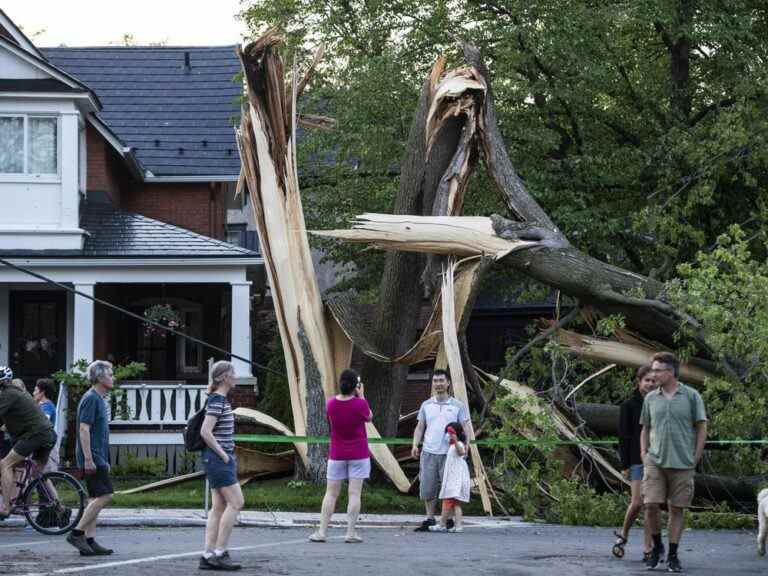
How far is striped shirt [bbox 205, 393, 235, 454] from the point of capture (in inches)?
408

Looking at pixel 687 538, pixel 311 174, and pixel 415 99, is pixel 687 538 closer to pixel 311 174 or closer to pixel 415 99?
pixel 415 99

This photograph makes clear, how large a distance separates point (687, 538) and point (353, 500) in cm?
369

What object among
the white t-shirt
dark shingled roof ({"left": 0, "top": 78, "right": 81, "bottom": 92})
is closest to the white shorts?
the white t-shirt

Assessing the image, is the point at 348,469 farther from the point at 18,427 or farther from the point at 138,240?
the point at 138,240

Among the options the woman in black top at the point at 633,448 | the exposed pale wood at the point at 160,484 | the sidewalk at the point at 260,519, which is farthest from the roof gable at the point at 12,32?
the woman in black top at the point at 633,448

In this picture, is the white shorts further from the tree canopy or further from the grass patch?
the tree canopy

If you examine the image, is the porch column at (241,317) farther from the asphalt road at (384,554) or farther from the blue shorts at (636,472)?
the blue shorts at (636,472)

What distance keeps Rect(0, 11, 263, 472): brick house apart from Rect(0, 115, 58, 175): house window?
0.02m

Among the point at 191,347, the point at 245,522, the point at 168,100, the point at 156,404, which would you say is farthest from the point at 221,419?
the point at 168,100

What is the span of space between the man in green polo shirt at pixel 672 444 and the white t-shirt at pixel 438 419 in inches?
164

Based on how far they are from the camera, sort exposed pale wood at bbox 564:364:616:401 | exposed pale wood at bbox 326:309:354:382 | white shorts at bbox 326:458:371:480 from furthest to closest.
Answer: exposed pale wood at bbox 326:309:354:382
exposed pale wood at bbox 564:364:616:401
white shorts at bbox 326:458:371:480

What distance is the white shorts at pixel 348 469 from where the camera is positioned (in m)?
12.8

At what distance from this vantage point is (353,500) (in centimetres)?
1276

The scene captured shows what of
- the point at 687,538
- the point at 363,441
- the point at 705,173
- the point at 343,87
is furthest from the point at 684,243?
the point at 363,441
